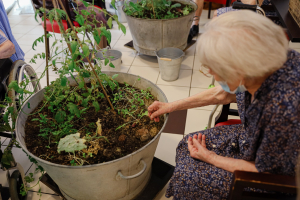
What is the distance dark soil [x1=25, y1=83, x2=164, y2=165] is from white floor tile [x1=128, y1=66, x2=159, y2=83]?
4.74 feet

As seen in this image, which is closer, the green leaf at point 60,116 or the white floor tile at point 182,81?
the green leaf at point 60,116

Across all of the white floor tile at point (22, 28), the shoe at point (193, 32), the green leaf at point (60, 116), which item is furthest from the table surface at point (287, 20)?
the white floor tile at point (22, 28)

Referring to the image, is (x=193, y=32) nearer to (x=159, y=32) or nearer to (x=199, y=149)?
(x=159, y=32)

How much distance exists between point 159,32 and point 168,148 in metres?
1.44

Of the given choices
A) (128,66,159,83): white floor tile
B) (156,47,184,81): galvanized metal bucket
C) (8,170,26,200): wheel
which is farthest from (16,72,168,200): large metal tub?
(128,66,159,83): white floor tile

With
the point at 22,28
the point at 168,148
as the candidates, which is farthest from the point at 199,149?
the point at 22,28

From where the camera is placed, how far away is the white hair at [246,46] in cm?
84

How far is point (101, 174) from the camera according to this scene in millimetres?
1140

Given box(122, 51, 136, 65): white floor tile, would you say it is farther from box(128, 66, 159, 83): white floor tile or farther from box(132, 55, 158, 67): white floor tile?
box(128, 66, 159, 83): white floor tile

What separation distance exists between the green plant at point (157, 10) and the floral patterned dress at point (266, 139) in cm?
198

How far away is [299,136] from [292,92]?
0.17 m

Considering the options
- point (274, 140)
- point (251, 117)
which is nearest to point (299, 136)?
point (274, 140)

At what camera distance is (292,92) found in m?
0.86

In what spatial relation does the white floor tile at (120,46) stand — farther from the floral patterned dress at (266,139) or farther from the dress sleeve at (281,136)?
the dress sleeve at (281,136)
